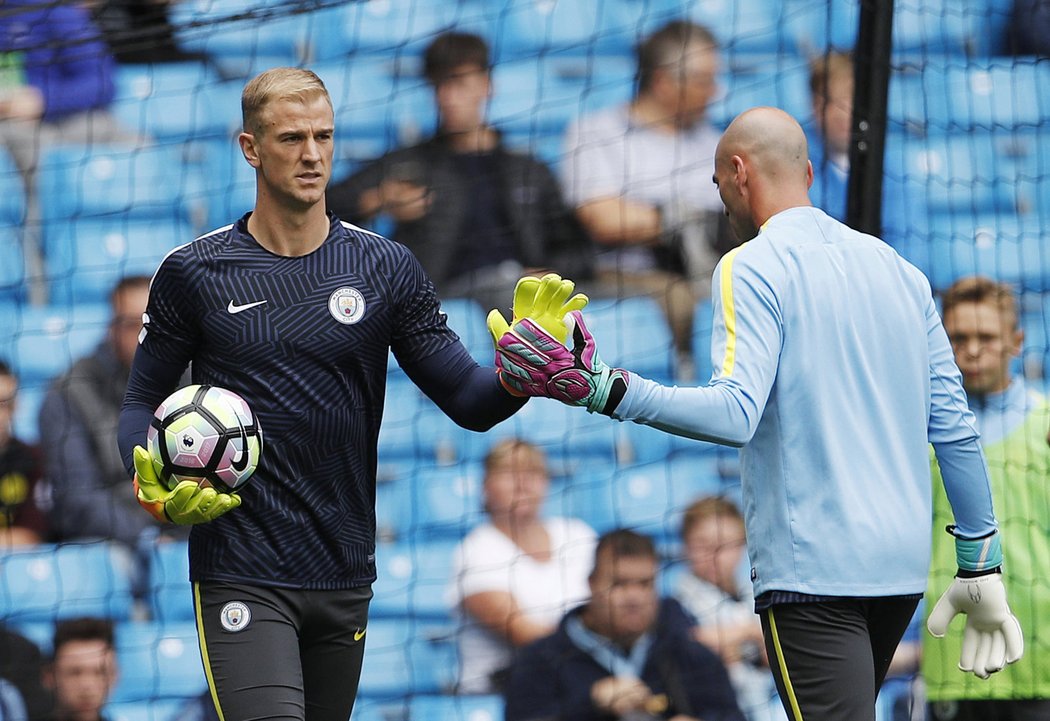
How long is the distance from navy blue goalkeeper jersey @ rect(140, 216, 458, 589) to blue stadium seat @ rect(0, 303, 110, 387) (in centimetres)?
333

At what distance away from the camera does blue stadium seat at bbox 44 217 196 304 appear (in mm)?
6469

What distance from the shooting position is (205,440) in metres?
2.79

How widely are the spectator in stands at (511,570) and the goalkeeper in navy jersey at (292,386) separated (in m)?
2.41

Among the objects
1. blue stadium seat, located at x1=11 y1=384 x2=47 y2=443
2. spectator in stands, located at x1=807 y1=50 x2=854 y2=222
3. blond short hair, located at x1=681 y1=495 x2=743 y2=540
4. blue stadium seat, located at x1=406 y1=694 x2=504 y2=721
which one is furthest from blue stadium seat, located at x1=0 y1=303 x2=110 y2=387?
spectator in stands, located at x1=807 y1=50 x2=854 y2=222

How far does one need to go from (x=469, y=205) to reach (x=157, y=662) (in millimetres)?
2172

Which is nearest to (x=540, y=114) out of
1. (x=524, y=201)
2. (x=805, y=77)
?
(x=524, y=201)

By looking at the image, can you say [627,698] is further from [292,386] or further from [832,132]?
[292,386]

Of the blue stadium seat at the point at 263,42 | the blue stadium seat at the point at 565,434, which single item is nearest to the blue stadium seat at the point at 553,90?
the blue stadium seat at the point at 263,42

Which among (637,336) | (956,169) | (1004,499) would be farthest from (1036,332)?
(1004,499)

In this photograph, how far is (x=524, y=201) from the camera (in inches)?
242

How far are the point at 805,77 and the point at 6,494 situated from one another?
3.74m

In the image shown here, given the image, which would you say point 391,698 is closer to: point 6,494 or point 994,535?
point 6,494

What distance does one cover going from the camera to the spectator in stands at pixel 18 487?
5762 mm

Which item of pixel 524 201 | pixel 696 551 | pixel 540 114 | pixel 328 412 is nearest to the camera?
pixel 328 412
